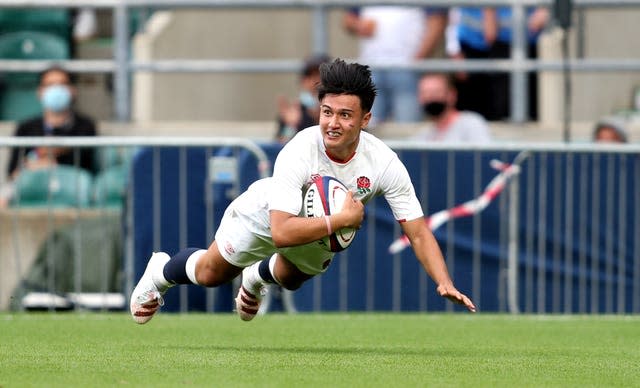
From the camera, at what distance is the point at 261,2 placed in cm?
1597

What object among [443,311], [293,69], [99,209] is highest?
[293,69]

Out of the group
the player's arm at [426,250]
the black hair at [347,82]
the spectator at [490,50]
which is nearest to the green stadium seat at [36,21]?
the spectator at [490,50]

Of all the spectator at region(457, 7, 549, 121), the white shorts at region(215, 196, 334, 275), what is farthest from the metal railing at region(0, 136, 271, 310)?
the spectator at region(457, 7, 549, 121)

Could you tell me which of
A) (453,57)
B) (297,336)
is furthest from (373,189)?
(453,57)

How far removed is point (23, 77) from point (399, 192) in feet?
28.7

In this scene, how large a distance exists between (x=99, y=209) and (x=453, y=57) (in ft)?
15.7

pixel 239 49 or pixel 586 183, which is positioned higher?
pixel 239 49

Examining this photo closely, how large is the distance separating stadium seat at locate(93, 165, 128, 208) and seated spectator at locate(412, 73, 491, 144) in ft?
9.74

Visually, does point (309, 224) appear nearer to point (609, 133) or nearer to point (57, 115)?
point (609, 133)

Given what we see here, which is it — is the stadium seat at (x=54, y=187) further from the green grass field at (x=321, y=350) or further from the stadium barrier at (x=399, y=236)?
the green grass field at (x=321, y=350)

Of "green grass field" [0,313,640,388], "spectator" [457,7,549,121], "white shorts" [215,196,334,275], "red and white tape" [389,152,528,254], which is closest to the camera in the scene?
"green grass field" [0,313,640,388]

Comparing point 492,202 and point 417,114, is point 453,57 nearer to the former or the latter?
point 417,114

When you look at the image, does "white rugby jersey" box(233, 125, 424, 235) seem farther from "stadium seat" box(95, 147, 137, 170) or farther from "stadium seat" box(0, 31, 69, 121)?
"stadium seat" box(0, 31, 69, 121)

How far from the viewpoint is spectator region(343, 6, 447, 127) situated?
15.9 meters
